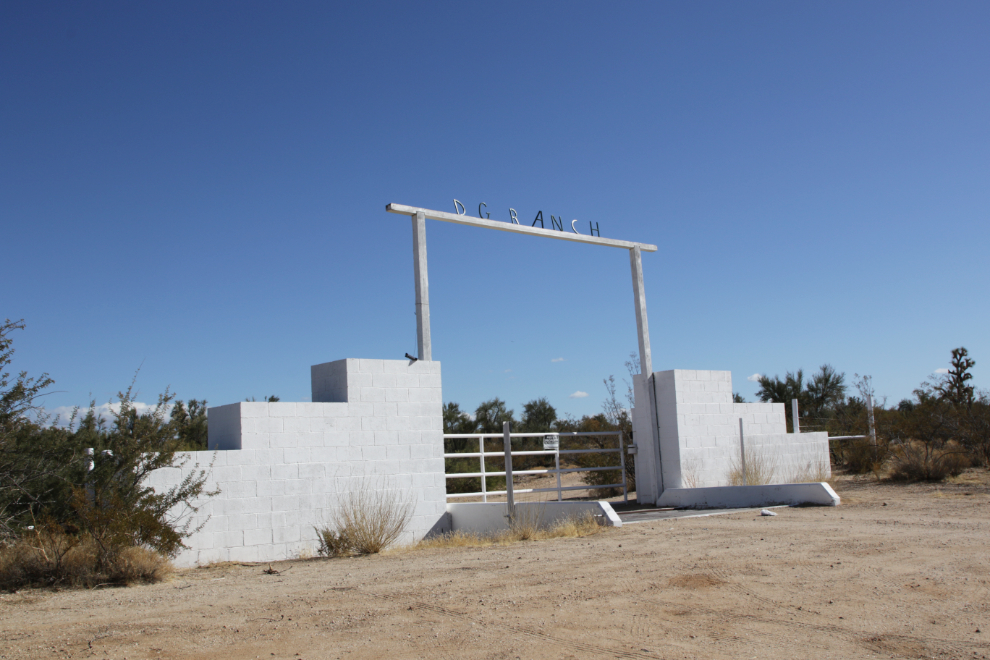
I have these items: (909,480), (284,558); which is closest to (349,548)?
(284,558)

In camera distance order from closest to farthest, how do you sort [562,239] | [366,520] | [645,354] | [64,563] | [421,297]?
[64,563] → [366,520] → [421,297] → [562,239] → [645,354]

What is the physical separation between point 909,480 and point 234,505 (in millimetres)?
13925

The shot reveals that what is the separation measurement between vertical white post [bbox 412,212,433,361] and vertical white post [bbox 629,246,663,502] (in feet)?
17.3

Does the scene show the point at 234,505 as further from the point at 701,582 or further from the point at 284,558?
the point at 701,582

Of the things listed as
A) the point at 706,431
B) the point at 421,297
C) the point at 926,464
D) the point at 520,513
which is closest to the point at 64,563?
the point at 520,513

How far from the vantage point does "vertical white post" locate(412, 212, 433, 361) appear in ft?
42.8

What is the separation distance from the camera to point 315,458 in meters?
11.6

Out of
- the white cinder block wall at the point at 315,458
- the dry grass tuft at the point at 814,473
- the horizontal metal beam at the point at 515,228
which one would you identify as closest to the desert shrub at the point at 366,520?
the white cinder block wall at the point at 315,458

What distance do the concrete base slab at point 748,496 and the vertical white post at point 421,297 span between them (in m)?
5.70

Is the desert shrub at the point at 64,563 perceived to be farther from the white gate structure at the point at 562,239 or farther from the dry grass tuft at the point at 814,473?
the dry grass tuft at the point at 814,473

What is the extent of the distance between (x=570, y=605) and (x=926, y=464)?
13742mm

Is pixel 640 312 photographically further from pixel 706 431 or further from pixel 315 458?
pixel 315 458

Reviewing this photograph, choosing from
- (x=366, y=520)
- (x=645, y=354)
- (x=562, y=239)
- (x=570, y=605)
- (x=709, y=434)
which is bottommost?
(x=570, y=605)

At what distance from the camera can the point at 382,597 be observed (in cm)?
639
